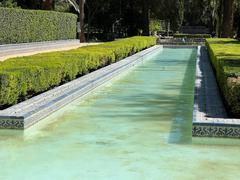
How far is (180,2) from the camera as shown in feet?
166

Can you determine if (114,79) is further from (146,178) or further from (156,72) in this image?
(146,178)

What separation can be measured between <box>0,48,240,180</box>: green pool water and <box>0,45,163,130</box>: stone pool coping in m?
0.15

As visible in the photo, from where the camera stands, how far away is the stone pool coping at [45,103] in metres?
8.02

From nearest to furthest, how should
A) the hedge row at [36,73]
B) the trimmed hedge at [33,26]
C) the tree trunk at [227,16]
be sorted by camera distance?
the hedge row at [36,73], the trimmed hedge at [33,26], the tree trunk at [227,16]

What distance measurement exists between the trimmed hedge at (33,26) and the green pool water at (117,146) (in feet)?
55.6

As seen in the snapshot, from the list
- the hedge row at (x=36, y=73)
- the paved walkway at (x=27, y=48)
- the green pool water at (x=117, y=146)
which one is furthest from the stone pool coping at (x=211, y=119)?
the paved walkway at (x=27, y=48)

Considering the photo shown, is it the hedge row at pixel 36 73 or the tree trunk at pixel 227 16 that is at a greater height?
the tree trunk at pixel 227 16

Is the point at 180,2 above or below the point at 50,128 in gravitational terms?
above

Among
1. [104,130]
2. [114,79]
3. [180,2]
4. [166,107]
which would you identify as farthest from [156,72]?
[180,2]

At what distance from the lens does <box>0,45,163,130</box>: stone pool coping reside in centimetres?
802

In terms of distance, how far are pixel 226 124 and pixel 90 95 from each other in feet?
17.5

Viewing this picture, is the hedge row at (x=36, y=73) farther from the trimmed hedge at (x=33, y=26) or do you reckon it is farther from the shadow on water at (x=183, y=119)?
the trimmed hedge at (x=33, y=26)

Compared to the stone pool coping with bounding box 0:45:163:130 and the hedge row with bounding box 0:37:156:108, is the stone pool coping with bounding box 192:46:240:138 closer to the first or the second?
the stone pool coping with bounding box 0:45:163:130

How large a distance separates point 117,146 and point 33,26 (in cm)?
2474
